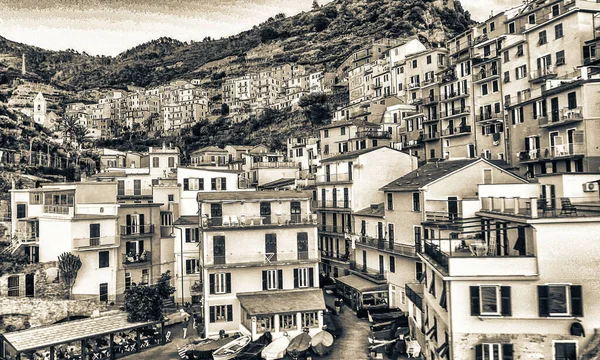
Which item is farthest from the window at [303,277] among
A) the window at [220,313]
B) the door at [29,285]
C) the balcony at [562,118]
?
the balcony at [562,118]

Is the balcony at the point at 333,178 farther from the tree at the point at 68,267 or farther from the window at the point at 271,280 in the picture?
the tree at the point at 68,267

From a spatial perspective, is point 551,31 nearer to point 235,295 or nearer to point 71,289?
point 235,295

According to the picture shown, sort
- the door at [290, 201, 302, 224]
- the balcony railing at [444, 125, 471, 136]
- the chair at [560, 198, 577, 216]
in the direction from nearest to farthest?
1. the chair at [560, 198, 577, 216]
2. the door at [290, 201, 302, 224]
3. the balcony railing at [444, 125, 471, 136]

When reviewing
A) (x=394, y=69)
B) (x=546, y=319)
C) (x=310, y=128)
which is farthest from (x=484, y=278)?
(x=310, y=128)

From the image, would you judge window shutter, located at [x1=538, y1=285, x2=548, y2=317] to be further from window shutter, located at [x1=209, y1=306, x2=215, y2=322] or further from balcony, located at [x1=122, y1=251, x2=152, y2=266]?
balcony, located at [x1=122, y1=251, x2=152, y2=266]

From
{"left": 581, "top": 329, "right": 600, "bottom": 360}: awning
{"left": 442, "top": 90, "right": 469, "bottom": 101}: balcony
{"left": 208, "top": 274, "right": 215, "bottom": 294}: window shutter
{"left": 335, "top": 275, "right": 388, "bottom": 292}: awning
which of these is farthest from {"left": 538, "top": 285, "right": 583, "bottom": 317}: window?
{"left": 442, "top": 90, "right": 469, "bottom": 101}: balcony
